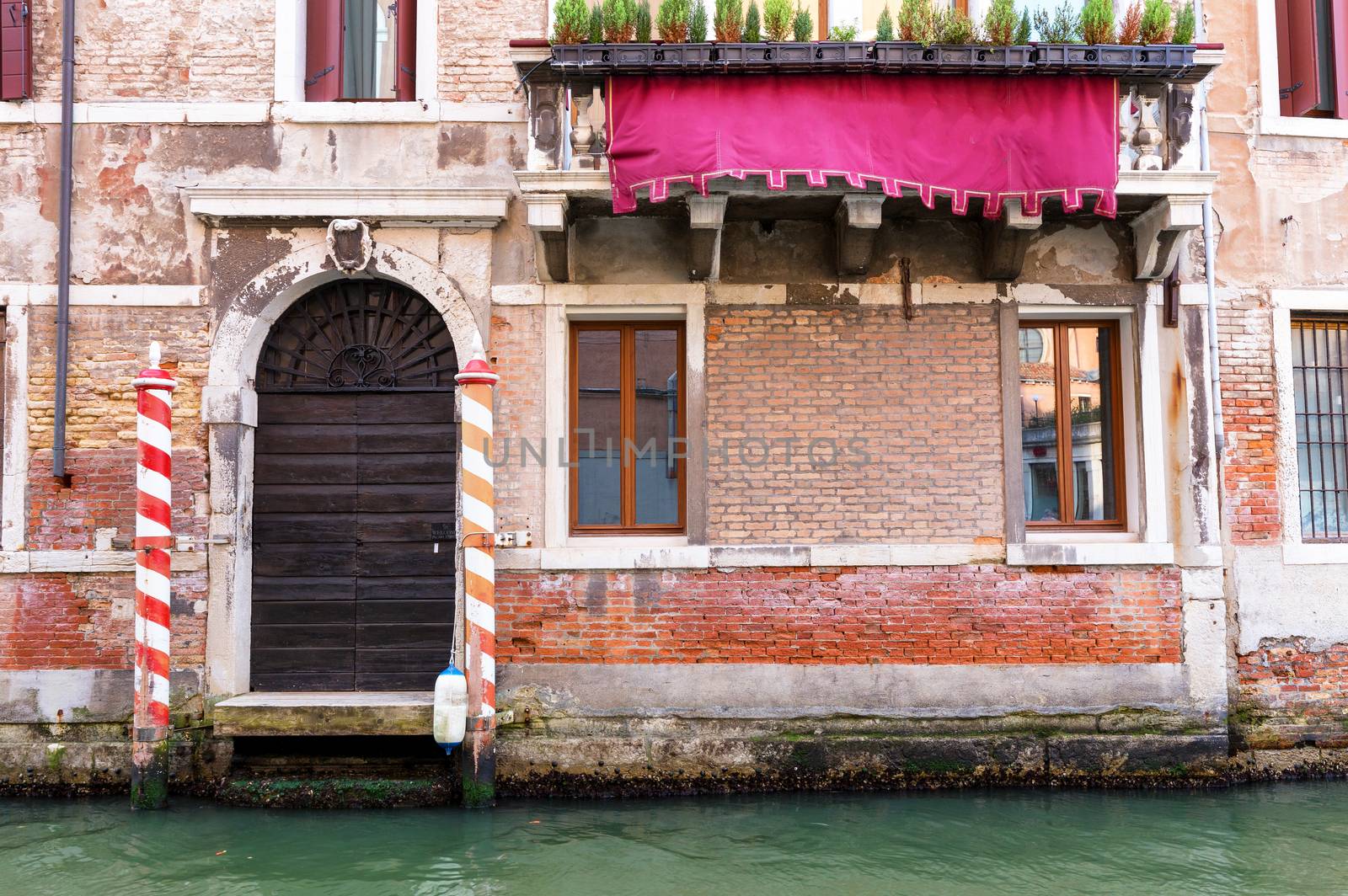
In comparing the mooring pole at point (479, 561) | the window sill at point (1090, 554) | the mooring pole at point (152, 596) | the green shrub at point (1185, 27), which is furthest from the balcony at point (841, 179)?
the mooring pole at point (152, 596)

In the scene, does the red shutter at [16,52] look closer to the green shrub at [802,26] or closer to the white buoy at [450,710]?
the white buoy at [450,710]

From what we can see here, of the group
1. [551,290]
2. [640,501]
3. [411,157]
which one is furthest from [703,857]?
[411,157]

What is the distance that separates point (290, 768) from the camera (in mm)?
6555

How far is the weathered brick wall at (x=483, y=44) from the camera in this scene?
6.91 m

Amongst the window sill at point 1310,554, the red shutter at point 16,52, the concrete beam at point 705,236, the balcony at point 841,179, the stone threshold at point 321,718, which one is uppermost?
the red shutter at point 16,52

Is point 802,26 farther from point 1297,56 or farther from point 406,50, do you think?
point 1297,56

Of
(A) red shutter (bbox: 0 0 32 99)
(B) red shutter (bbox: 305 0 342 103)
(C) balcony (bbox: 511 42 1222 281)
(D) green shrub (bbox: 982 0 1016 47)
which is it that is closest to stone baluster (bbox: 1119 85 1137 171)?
(C) balcony (bbox: 511 42 1222 281)

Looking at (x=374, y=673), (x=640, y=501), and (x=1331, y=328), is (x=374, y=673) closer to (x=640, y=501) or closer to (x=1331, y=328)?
(x=640, y=501)

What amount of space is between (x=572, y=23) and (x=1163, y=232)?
435 centimetres

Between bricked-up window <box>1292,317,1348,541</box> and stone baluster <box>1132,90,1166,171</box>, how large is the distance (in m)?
2.00

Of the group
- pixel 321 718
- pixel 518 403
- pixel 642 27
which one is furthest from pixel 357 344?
pixel 642 27

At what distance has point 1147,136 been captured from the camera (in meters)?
6.28

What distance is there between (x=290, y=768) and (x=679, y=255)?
463 centimetres

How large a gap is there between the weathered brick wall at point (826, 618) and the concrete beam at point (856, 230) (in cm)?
221
